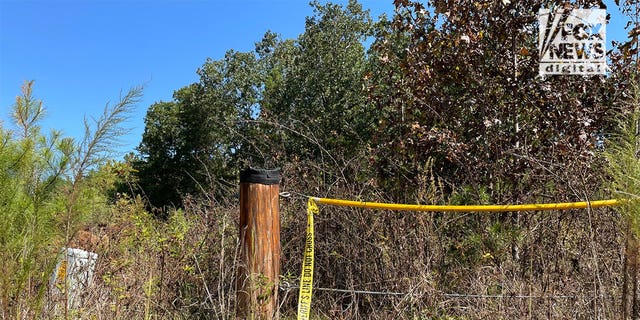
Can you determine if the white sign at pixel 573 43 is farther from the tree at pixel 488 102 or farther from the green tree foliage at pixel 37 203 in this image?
the green tree foliage at pixel 37 203

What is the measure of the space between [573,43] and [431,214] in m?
2.24

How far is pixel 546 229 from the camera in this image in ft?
10.6

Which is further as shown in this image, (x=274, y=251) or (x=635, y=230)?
(x=274, y=251)

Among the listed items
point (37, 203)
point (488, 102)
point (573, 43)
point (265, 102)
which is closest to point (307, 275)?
point (37, 203)

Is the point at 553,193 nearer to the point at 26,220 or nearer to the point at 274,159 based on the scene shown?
the point at 274,159

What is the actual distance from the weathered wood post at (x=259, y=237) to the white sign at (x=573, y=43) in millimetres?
2795

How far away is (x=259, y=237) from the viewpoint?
298 centimetres

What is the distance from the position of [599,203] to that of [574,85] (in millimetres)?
2356

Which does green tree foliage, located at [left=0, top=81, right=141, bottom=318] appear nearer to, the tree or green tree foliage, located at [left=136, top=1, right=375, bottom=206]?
the tree

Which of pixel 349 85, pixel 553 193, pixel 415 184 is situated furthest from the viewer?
pixel 349 85

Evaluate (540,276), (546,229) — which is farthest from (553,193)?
(540,276)

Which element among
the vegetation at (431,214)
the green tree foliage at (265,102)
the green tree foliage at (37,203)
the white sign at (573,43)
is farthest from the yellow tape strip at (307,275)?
the green tree foliage at (265,102)

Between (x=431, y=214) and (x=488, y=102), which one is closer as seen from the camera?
(x=431, y=214)

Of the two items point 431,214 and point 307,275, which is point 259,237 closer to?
point 307,275
